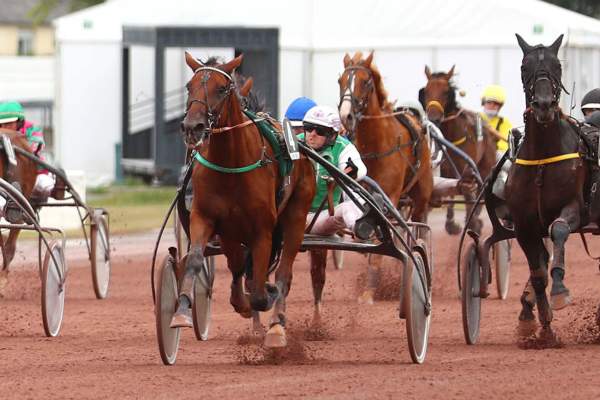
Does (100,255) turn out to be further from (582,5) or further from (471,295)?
(582,5)

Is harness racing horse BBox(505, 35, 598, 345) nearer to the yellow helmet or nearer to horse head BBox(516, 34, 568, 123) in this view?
horse head BBox(516, 34, 568, 123)

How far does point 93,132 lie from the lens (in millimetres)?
27875

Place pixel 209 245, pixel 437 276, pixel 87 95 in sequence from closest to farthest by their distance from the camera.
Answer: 1. pixel 209 245
2. pixel 437 276
3. pixel 87 95

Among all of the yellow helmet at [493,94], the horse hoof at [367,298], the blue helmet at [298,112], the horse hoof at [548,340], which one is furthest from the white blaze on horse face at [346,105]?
the yellow helmet at [493,94]

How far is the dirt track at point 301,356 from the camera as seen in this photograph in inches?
305

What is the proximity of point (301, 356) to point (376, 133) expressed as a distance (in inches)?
164

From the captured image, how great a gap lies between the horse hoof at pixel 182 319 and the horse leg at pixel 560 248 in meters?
2.29

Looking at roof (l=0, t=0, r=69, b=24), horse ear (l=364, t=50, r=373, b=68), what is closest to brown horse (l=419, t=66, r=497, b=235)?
horse ear (l=364, t=50, r=373, b=68)

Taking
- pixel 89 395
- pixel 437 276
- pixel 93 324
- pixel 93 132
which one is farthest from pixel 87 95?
pixel 89 395

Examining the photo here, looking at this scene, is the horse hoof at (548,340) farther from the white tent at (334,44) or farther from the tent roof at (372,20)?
the tent roof at (372,20)

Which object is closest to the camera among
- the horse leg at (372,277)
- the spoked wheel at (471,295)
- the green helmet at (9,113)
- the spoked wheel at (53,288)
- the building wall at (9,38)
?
the spoked wheel at (471,295)

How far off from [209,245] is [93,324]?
7.75ft

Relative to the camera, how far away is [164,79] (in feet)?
90.4

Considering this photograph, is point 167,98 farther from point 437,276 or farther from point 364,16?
point 437,276
